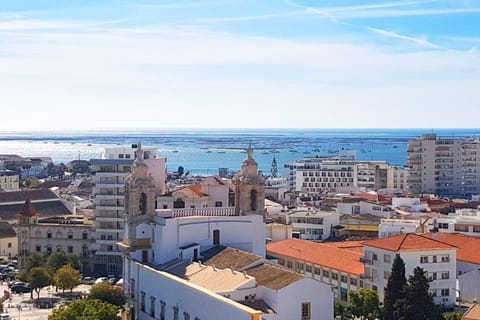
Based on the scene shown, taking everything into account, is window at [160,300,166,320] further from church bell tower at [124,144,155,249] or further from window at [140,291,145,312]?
church bell tower at [124,144,155,249]

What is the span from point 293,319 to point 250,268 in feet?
12.4

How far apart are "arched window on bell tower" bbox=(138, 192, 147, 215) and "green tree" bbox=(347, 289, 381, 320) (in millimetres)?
9949

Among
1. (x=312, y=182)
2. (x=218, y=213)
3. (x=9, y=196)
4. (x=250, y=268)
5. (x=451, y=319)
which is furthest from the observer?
(x=312, y=182)

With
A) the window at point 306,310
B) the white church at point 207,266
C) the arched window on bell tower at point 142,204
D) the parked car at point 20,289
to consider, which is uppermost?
the arched window on bell tower at point 142,204

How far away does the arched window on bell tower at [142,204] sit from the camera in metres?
37.2

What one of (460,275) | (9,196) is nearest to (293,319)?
(460,275)

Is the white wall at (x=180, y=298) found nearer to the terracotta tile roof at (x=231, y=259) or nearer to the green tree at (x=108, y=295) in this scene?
the terracotta tile roof at (x=231, y=259)

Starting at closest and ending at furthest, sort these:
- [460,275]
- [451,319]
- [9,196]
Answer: [451,319] → [460,275] → [9,196]

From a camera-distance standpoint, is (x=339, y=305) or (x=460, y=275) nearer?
(x=339, y=305)

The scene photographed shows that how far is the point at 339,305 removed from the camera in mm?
37781

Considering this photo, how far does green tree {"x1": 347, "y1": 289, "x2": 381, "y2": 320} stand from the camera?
37.4m

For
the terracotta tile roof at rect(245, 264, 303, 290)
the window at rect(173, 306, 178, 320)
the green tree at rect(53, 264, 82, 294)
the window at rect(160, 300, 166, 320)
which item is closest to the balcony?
the terracotta tile roof at rect(245, 264, 303, 290)

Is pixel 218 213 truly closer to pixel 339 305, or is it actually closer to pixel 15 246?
pixel 339 305

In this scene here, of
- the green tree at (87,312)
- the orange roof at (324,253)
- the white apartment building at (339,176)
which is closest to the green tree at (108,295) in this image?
the green tree at (87,312)
